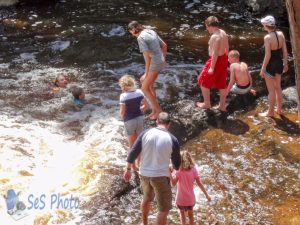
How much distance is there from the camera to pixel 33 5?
17.2 meters

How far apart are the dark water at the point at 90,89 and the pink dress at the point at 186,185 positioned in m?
0.63

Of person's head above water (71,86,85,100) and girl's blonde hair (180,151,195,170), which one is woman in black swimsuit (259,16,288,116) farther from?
person's head above water (71,86,85,100)

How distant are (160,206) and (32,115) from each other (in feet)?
14.7

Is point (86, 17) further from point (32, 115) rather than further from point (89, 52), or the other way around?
point (32, 115)

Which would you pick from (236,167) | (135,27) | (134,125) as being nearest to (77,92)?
(135,27)

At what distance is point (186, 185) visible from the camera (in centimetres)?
555

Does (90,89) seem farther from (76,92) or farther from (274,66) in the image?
(274,66)

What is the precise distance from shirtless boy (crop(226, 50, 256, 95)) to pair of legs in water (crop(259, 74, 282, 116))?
0.53 metres

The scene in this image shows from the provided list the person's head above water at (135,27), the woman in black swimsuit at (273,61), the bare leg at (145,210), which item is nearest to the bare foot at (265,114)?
the woman in black swimsuit at (273,61)

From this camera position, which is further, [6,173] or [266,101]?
[266,101]

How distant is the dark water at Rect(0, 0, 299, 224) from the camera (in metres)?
6.61

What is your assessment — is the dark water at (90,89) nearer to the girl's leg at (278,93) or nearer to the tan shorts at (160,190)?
the tan shorts at (160,190)

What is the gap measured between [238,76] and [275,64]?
90 centimetres

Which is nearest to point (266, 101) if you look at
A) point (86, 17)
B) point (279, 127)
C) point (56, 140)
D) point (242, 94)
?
point (242, 94)
